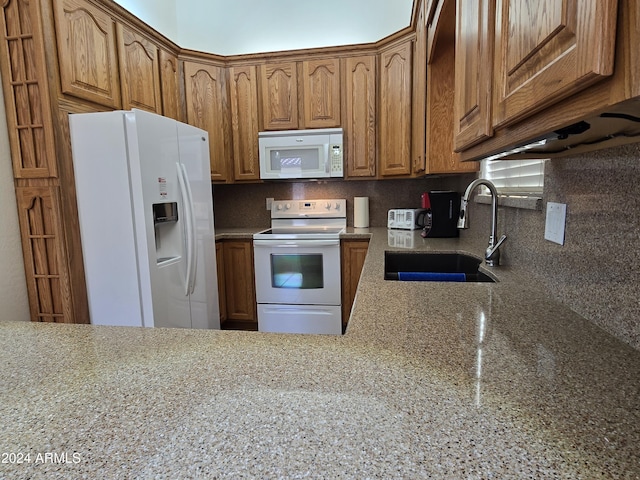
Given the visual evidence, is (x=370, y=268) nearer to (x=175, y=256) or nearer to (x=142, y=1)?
(x=175, y=256)

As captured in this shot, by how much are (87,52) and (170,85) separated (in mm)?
823

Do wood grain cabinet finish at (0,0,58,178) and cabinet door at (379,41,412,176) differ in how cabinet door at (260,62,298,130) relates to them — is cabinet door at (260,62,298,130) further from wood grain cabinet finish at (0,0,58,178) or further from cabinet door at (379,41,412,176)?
wood grain cabinet finish at (0,0,58,178)

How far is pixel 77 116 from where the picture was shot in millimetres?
1903

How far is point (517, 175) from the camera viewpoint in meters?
1.63

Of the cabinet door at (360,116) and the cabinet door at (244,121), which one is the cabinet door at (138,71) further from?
the cabinet door at (360,116)

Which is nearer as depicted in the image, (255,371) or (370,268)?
(255,371)

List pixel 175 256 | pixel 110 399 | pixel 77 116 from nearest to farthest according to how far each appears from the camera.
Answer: pixel 110 399
pixel 77 116
pixel 175 256

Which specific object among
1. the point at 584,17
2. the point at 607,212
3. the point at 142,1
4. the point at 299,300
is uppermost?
the point at 142,1

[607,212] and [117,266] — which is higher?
[607,212]

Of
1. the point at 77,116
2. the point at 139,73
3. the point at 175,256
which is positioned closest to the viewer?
the point at 77,116

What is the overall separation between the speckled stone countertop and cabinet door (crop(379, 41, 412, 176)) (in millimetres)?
2193

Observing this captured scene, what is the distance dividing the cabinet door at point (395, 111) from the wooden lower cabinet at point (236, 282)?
1390mm

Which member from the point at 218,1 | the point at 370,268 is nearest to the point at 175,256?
the point at 370,268

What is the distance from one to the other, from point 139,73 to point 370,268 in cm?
217
